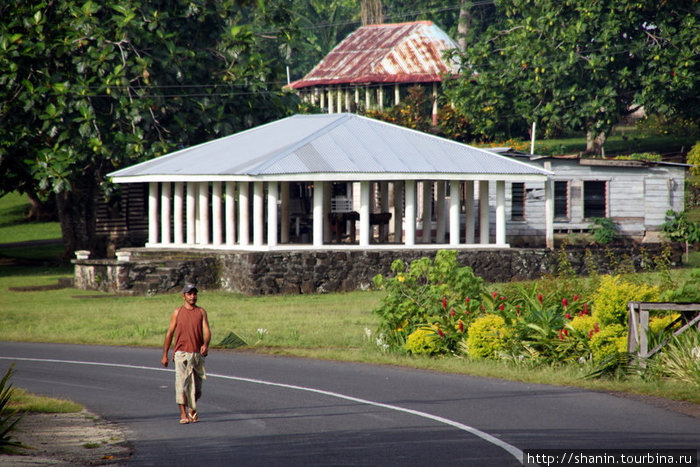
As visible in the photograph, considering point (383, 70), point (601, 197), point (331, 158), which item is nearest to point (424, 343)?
point (331, 158)

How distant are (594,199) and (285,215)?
12825mm

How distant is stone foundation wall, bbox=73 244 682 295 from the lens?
3312 cm

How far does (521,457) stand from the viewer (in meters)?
10.7

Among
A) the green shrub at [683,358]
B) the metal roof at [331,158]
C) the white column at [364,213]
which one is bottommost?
the green shrub at [683,358]

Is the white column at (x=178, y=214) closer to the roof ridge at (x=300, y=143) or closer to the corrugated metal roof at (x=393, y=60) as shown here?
the roof ridge at (x=300, y=143)

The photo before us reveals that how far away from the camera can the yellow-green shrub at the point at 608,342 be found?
1745cm

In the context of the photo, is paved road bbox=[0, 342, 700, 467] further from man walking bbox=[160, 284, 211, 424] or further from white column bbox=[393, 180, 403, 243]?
white column bbox=[393, 180, 403, 243]

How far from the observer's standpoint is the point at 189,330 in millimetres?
13188

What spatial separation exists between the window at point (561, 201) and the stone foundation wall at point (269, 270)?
8.42 metres

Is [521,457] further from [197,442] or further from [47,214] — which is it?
[47,214]

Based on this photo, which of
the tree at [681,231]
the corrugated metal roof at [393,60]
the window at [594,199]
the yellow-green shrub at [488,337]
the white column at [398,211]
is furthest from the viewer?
the corrugated metal roof at [393,60]

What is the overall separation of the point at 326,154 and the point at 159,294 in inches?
279

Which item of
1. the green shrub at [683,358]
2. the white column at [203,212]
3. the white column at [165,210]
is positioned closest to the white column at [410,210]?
the white column at [203,212]

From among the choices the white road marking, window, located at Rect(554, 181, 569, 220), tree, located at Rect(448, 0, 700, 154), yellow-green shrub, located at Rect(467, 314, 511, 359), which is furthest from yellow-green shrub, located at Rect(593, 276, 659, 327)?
tree, located at Rect(448, 0, 700, 154)
